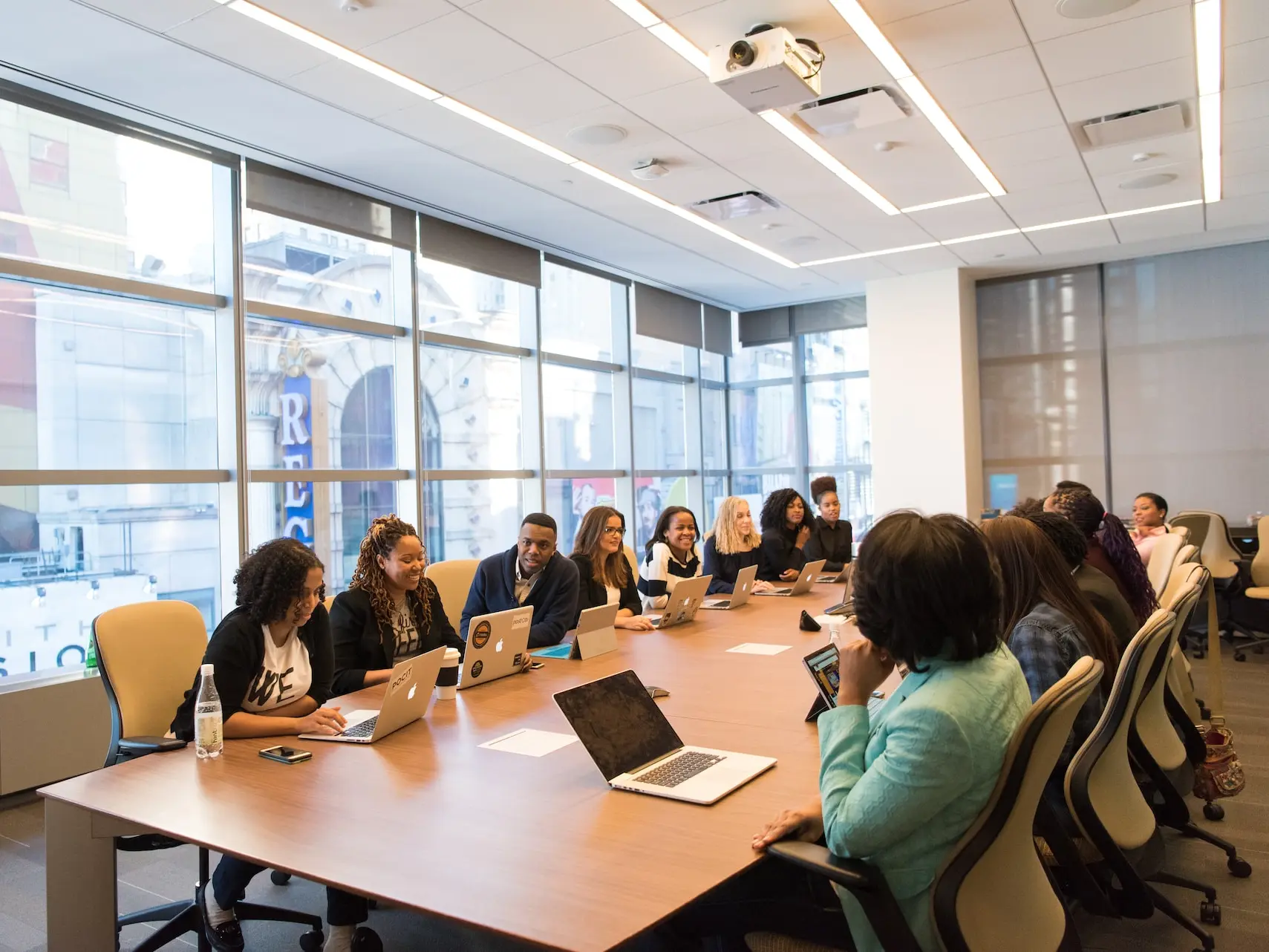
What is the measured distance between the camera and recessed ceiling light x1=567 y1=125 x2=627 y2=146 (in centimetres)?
485

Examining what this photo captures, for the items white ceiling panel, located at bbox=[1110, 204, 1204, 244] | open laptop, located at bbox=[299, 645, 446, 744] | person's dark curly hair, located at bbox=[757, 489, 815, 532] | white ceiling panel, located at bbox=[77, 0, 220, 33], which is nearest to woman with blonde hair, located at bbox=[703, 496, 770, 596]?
person's dark curly hair, located at bbox=[757, 489, 815, 532]

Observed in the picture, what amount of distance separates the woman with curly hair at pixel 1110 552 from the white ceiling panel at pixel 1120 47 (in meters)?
1.98

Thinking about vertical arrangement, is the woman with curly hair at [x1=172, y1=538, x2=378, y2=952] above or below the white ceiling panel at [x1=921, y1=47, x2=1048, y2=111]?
below

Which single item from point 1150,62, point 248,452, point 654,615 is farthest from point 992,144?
point 248,452

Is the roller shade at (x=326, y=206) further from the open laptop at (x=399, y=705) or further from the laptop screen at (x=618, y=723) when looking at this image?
the laptop screen at (x=618, y=723)

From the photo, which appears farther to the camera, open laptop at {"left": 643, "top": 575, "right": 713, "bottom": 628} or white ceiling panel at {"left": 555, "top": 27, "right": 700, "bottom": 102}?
open laptop at {"left": 643, "top": 575, "right": 713, "bottom": 628}

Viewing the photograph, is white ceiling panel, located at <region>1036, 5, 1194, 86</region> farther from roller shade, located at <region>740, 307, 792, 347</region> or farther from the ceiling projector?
roller shade, located at <region>740, 307, 792, 347</region>

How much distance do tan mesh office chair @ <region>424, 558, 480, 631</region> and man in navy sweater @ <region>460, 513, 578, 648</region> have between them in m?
0.22

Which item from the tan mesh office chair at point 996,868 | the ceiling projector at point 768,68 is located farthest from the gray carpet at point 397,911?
the ceiling projector at point 768,68

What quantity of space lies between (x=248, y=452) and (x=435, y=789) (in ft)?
12.4

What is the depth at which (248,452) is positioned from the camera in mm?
5258

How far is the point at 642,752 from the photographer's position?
7.06 feet

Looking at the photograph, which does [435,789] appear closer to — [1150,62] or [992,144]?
[1150,62]

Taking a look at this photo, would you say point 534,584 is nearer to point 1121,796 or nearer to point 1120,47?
point 1121,796
